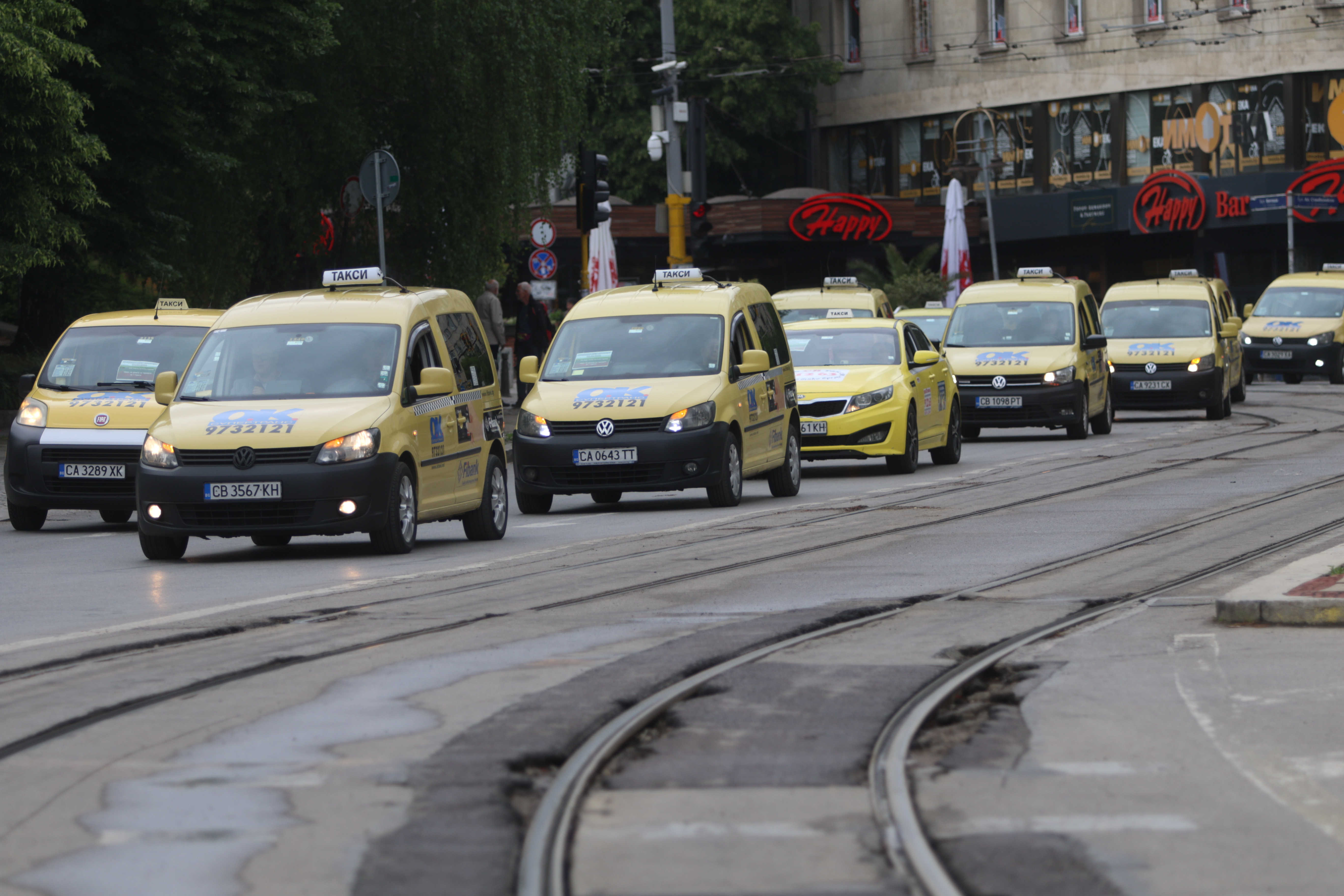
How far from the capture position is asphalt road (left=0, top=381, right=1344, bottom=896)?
5.71m

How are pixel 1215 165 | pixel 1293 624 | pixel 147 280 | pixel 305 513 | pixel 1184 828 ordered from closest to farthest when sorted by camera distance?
pixel 1184 828 < pixel 1293 624 < pixel 305 513 < pixel 147 280 < pixel 1215 165

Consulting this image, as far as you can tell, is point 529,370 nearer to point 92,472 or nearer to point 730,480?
point 730,480

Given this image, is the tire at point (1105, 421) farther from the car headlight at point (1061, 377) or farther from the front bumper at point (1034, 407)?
the car headlight at point (1061, 377)

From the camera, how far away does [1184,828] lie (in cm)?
605

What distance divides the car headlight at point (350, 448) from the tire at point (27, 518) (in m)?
4.65

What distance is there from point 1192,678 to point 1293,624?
5.52 ft

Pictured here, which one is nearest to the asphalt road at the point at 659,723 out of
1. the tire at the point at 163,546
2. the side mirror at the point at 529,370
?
the tire at the point at 163,546

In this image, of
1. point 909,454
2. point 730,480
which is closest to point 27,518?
point 730,480

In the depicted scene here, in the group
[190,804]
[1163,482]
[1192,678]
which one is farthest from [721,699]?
[1163,482]

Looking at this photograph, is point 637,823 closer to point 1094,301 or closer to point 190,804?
point 190,804

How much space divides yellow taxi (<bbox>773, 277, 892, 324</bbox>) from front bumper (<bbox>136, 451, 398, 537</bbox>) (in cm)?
1596

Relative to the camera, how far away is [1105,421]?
1177 inches

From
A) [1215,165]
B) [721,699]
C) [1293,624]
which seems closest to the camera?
[721,699]

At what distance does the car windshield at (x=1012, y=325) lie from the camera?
94.5ft
